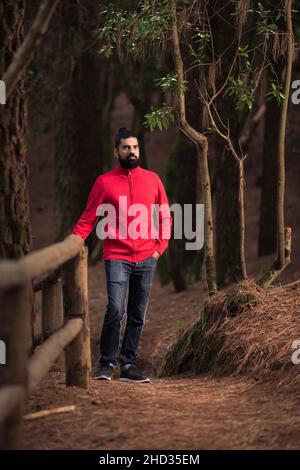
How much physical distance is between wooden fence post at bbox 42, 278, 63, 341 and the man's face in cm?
112

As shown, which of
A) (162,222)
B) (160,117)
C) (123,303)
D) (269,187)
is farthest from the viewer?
(269,187)

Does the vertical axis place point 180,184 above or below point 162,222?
above

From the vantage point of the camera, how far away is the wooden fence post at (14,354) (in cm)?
508

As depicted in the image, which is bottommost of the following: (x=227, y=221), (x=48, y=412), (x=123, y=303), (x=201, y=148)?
(x=48, y=412)

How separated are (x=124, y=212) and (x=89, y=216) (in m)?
0.30

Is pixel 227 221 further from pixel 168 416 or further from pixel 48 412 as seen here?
pixel 48 412

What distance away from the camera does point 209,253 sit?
10.2m

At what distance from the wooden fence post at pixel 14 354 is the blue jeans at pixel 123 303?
2962 mm

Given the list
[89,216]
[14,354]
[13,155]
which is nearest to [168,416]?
[14,354]

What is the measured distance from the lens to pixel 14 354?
518 centimetres

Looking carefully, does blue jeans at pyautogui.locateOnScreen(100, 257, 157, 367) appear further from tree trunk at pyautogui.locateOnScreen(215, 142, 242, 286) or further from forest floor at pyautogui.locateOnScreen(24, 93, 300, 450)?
tree trunk at pyautogui.locateOnScreen(215, 142, 242, 286)

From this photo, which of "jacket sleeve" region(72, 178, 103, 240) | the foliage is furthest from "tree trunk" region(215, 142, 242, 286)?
"jacket sleeve" region(72, 178, 103, 240)

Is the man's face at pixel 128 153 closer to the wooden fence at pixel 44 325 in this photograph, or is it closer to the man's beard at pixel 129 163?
the man's beard at pixel 129 163
